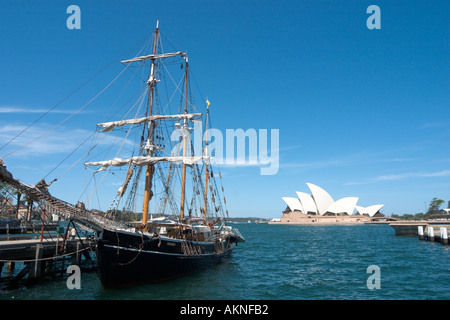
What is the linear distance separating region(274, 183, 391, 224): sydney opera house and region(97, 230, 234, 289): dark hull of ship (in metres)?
135

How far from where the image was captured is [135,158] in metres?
24.3

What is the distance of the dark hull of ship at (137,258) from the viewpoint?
59.2 ft

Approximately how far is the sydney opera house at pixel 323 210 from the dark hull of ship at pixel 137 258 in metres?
135

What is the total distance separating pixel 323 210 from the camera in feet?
522

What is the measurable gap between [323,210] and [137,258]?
152822mm

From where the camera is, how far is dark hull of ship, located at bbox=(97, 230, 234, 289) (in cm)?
1805

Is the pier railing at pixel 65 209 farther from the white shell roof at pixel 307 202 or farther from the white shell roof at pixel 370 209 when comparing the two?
the white shell roof at pixel 370 209

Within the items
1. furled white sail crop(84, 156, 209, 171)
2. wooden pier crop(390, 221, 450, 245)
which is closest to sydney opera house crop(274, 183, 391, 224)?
wooden pier crop(390, 221, 450, 245)

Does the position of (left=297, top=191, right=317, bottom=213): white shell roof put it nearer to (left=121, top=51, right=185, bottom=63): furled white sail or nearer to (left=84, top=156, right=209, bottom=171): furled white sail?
(left=121, top=51, right=185, bottom=63): furled white sail

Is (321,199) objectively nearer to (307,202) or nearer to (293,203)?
(307,202)

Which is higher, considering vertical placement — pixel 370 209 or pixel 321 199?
pixel 321 199

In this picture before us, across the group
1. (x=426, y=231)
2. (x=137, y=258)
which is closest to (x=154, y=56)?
(x=137, y=258)
